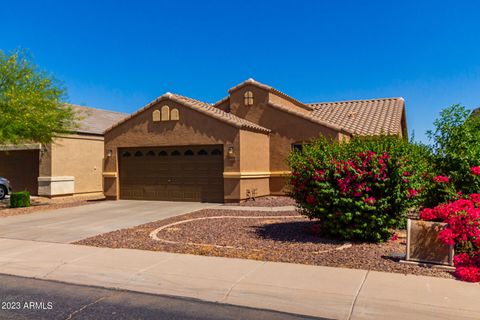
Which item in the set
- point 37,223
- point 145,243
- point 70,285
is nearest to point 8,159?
point 37,223

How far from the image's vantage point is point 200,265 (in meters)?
7.47

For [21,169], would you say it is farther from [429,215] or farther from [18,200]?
[429,215]

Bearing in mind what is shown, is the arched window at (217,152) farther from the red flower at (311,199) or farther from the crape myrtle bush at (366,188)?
the red flower at (311,199)

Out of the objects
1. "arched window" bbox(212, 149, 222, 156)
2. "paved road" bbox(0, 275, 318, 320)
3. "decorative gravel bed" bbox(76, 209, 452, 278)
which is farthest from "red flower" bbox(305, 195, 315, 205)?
"arched window" bbox(212, 149, 222, 156)

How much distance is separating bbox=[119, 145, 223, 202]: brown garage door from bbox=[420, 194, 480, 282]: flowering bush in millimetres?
11614

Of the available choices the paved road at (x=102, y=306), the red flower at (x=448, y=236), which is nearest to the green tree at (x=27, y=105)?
Result: the paved road at (x=102, y=306)

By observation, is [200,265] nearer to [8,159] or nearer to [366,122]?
[366,122]

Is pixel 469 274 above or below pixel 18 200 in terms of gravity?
below

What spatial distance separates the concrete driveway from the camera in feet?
35.7

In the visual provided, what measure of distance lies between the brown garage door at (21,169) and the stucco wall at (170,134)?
608 centimetres

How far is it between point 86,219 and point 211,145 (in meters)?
6.69

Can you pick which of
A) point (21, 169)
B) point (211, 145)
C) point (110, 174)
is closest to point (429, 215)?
point (211, 145)

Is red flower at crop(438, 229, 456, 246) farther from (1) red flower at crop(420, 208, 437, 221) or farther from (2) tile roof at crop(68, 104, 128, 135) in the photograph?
(2) tile roof at crop(68, 104, 128, 135)

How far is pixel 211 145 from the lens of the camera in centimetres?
1830
